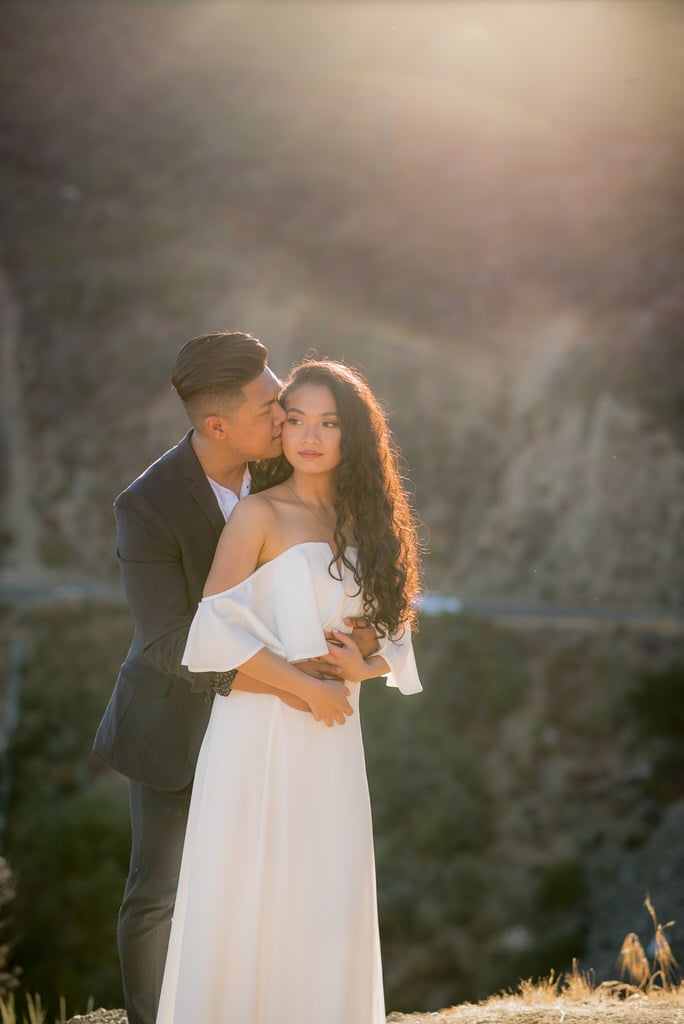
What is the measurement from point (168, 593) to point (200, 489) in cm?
37

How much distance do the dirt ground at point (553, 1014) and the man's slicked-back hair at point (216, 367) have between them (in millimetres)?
2548

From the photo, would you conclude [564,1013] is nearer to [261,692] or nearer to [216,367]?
[261,692]

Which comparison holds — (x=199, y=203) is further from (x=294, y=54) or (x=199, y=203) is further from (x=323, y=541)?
(x=323, y=541)

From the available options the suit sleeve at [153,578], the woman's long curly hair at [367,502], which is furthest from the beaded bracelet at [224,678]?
the woman's long curly hair at [367,502]

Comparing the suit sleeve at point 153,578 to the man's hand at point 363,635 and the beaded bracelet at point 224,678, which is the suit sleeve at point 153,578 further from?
the man's hand at point 363,635

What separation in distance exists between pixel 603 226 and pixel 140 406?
1236 centimetres

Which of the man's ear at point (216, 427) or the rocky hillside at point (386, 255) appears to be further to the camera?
the rocky hillside at point (386, 255)

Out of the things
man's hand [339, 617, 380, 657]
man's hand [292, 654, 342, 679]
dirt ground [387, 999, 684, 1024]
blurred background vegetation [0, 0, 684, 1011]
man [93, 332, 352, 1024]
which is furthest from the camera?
blurred background vegetation [0, 0, 684, 1011]

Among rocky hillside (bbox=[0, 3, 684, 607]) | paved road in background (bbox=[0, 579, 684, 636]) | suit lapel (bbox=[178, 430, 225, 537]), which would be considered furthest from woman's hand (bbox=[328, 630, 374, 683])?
rocky hillside (bbox=[0, 3, 684, 607])

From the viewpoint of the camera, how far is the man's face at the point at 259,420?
339 cm

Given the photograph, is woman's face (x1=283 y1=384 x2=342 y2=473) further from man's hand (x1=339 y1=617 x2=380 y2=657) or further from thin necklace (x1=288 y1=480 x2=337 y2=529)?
man's hand (x1=339 y1=617 x2=380 y2=657)

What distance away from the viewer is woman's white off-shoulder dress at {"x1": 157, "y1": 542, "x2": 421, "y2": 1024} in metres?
3.05

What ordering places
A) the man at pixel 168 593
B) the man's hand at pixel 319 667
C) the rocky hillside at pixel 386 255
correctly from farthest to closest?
1. the rocky hillside at pixel 386 255
2. the man at pixel 168 593
3. the man's hand at pixel 319 667

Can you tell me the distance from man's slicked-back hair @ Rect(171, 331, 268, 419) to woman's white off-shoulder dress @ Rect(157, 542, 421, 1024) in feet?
1.99
